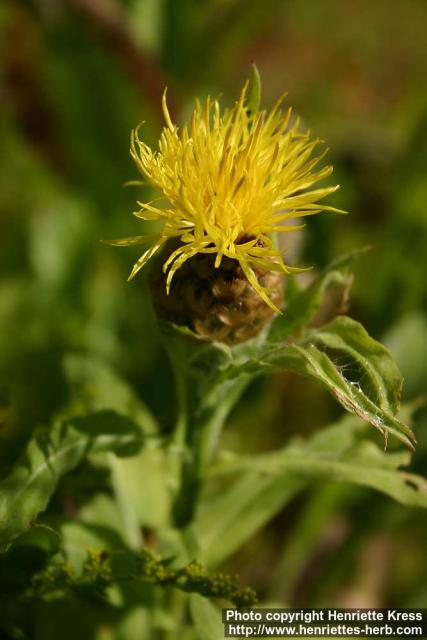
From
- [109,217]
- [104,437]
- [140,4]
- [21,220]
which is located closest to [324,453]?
[104,437]

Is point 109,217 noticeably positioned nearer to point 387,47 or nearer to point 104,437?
point 104,437

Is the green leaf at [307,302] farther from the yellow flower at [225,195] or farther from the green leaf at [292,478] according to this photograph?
the green leaf at [292,478]

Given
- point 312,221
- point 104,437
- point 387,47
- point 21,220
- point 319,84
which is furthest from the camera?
point 387,47

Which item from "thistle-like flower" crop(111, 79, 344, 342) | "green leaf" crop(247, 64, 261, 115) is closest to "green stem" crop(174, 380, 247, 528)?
"thistle-like flower" crop(111, 79, 344, 342)

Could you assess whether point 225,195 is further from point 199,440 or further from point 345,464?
point 345,464

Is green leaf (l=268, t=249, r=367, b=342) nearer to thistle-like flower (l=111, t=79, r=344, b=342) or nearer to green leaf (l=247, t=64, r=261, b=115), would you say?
thistle-like flower (l=111, t=79, r=344, b=342)
